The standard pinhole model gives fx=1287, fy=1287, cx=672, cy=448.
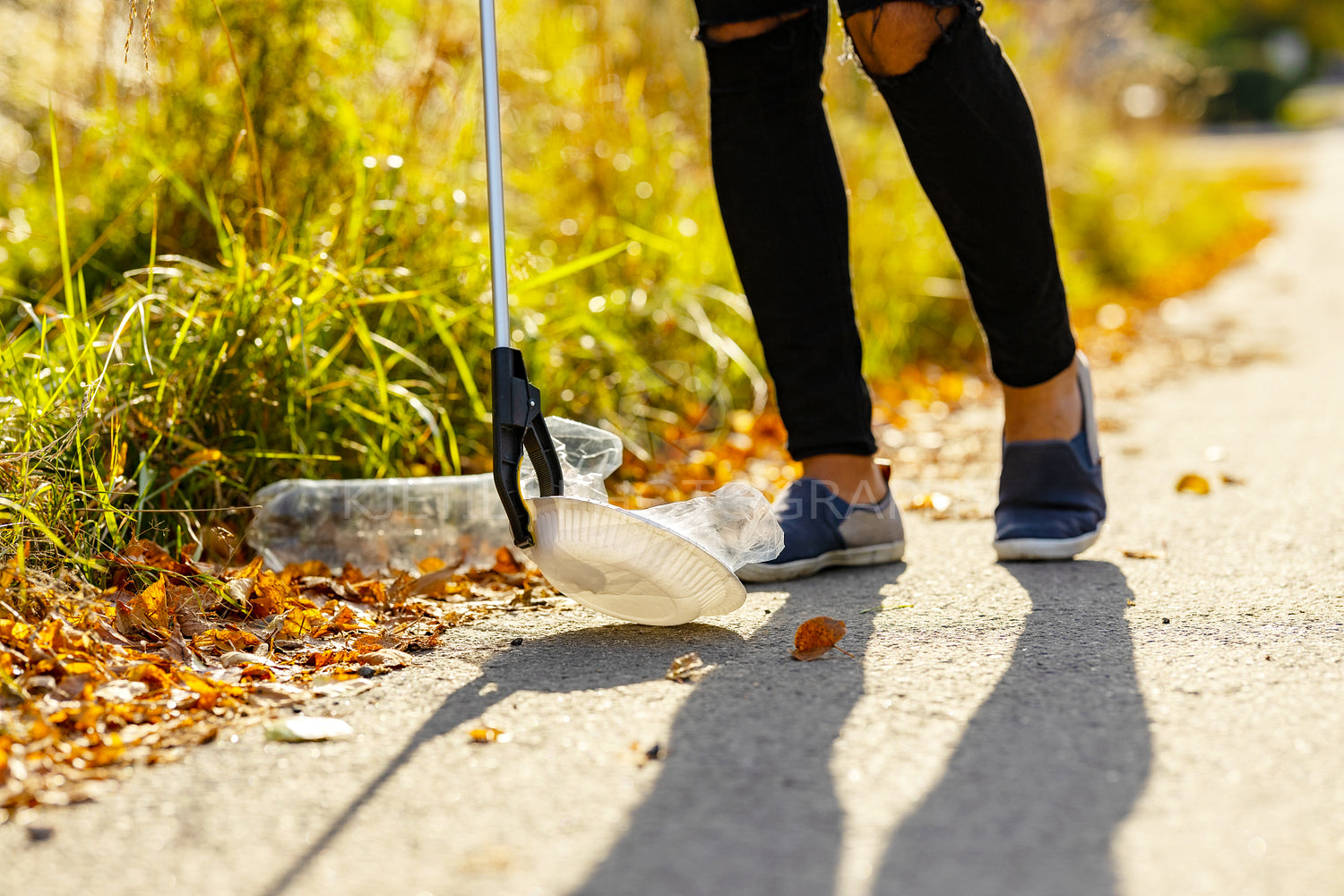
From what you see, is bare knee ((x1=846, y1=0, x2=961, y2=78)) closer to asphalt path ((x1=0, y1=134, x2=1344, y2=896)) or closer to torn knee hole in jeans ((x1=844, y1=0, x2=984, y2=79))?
torn knee hole in jeans ((x1=844, y1=0, x2=984, y2=79))

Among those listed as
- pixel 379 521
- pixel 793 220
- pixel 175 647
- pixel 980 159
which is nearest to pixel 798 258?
pixel 793 220

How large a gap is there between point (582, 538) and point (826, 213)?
2.40 ft

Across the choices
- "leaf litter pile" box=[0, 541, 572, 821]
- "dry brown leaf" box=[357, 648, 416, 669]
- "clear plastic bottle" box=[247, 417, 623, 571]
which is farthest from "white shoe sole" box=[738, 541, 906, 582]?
"dry brown leaf" box=[357, 648, 416, 669]

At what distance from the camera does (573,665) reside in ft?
5.25

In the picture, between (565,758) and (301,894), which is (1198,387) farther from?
(301,894)

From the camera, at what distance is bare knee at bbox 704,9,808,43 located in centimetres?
191

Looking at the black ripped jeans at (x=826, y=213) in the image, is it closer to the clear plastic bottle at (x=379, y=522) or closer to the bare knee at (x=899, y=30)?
the bare knee at (x=899, y=30)

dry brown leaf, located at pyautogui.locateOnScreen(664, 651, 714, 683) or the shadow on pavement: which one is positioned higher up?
dry brown leaf, located at pyautogui.locateOnScreen(664, 651, 714, 683)

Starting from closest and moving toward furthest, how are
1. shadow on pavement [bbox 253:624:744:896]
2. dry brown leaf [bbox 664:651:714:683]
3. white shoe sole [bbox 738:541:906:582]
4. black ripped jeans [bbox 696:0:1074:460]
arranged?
1. shadow on pavement [bbox 253:624:744:896]
2. dry brown leaf [bbox 664:651:714:683]
3. black ripped jeans [bbox 696:0:1074:460]
4. white shoe sole [bbox 738:541:906:582]

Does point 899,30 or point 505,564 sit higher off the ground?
point 899,30

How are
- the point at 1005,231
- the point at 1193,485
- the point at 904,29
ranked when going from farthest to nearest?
the point at 1193,485 < the point at 1005,231 < the point at 904,29

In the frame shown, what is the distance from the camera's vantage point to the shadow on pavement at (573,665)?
4.61ft

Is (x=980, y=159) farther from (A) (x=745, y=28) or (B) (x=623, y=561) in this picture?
(B) (x=623, y=561)

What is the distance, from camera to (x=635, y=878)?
3.45 feet
